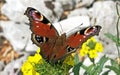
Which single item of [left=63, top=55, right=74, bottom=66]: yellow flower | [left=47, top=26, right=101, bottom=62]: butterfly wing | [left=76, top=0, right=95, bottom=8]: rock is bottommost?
[left=76, top=0, right=95, bottom=8]: rock

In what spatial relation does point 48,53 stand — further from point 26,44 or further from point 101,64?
point 26,44

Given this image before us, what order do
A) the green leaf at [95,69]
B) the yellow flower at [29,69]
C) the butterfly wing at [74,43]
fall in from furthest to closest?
the green leaf at [95,69], the yellow flower at [29,69], the butterfly wing at [74,43]

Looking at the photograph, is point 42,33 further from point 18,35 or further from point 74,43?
point 18,35

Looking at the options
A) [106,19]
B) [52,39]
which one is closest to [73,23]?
[106,19]

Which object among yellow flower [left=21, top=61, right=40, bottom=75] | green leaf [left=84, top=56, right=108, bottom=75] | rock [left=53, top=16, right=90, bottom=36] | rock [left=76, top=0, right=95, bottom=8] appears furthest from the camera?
rock [left=76, top=0, right=95, bottom=8]

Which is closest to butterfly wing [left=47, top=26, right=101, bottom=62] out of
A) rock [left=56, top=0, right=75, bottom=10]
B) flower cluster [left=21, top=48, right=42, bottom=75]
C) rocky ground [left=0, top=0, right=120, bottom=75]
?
flower cluster [left=21, top=48, right=42, bottom=75]

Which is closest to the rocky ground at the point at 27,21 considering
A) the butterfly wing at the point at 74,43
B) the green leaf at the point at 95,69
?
the green leaf at the point at 95,69

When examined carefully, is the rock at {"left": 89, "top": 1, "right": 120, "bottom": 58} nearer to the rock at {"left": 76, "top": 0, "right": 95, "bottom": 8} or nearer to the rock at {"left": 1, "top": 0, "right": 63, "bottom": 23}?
the rock at {"left": 76, "top": 0, "right": 95, "bottom": 8}

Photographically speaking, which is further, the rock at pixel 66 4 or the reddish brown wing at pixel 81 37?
the rock at pixel 66 4

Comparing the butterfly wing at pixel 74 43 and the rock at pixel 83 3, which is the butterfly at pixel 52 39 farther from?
the rock at pixel 83 3
